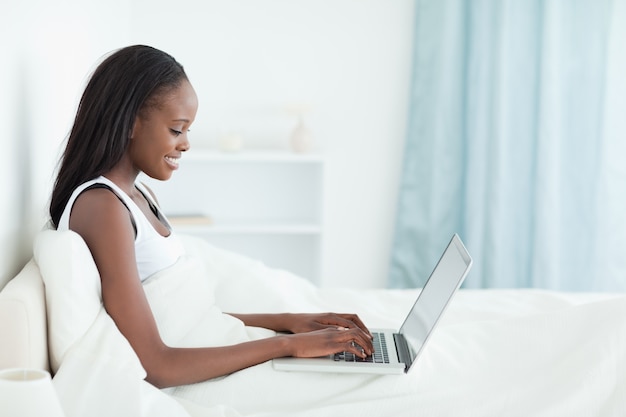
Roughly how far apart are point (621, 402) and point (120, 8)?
2.74m

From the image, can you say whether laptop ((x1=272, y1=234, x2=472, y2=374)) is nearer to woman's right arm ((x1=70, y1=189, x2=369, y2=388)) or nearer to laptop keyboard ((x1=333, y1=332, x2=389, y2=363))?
laptop keyboard ((x1=333, y1=332, x2=389, y2=363))

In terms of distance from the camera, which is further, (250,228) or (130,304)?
(250,228)

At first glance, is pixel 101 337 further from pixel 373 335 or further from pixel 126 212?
pixel 373 335

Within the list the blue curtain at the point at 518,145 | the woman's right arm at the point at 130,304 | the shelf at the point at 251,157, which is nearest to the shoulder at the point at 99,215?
the woman's right arm at the point at 130,304

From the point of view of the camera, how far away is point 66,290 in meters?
1.52

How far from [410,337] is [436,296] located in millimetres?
130

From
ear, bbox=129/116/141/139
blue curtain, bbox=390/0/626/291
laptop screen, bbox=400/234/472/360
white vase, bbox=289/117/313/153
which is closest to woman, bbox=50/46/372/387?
ear, bbox=129/116/141/139

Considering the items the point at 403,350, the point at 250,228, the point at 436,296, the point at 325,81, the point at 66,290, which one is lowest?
the point at 250,228

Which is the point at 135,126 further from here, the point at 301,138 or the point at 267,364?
the point at 301,138

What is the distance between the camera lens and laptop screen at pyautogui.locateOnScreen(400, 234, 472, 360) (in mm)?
1764

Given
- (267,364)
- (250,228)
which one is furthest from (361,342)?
(250,228)

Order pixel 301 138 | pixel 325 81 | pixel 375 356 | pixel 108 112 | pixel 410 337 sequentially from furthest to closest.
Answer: pixel 325 81, pixel 301 138, pixel 410 337, pixel 375 356, pixel 108 112

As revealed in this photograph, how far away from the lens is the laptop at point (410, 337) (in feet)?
5.61

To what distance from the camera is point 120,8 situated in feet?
11.9
